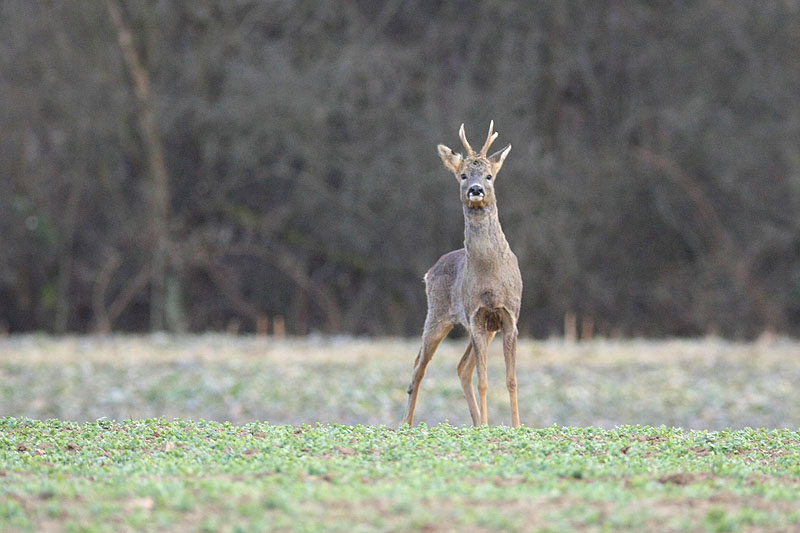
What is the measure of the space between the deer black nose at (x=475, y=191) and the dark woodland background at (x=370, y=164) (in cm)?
1731

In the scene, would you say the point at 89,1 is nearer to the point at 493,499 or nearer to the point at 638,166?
the point at 638,166

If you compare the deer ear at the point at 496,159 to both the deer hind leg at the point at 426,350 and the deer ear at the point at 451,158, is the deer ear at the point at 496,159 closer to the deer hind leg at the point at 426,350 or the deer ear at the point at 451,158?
→ the deer ear at the point at 451,158

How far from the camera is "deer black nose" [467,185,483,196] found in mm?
8637

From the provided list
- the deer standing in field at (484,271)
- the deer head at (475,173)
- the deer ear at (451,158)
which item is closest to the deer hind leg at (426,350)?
the deer standing in field at (484,271)

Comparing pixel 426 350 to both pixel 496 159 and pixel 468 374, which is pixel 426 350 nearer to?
pixel 468 374

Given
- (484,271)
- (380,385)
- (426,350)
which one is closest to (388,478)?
(484,271)

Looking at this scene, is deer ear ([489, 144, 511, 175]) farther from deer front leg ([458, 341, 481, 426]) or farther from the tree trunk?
the tree trunk

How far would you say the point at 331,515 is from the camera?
18.9 feet

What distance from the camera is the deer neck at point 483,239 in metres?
8.82

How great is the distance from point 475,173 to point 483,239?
433mm

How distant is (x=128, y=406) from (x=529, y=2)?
15557 millimetres

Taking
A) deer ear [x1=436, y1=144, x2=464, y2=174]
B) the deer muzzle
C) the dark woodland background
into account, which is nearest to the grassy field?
the deer muzzle

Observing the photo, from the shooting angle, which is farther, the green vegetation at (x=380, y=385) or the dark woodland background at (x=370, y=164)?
the dark woodland background at (x=370, y=164)

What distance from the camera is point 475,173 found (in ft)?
28.9
